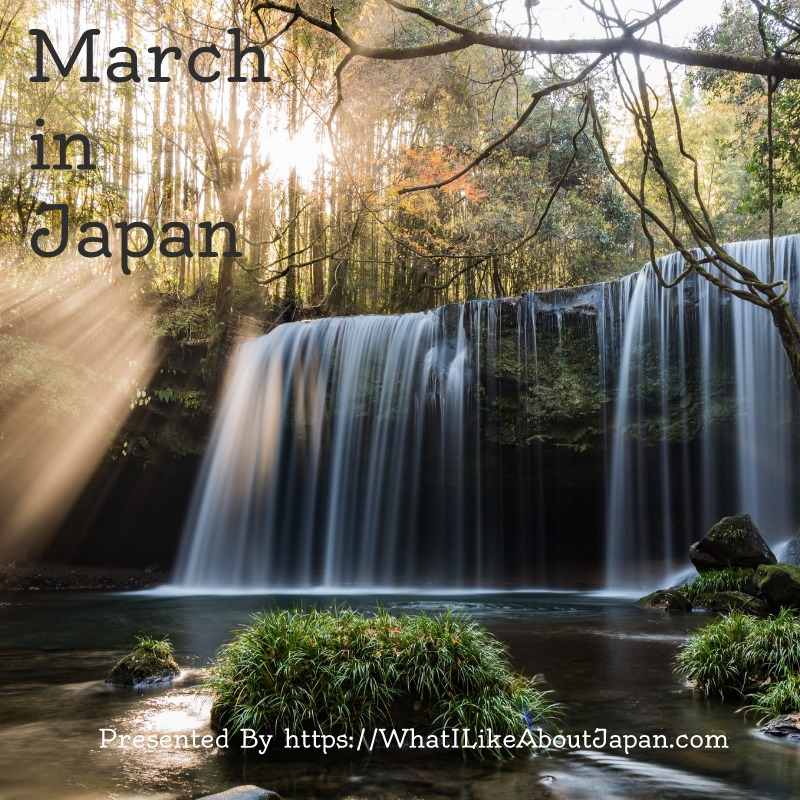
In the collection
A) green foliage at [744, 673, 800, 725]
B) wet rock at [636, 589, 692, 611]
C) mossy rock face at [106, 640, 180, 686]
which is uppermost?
green foliage at [744, 673, 800, 725]

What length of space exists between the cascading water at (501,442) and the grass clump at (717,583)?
347 centimetres

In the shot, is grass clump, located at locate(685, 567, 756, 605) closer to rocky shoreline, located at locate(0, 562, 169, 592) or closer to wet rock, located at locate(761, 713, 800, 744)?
wet rock, located at locate(761, 713, 800, 744)

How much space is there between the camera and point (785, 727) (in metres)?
5.13

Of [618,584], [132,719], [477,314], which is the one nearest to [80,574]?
[477,314]

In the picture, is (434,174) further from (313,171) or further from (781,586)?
(781,586)

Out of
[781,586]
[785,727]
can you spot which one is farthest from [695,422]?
[785,727]

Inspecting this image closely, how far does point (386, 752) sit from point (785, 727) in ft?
8.76

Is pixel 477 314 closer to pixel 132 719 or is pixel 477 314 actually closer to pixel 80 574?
pixel 80 574

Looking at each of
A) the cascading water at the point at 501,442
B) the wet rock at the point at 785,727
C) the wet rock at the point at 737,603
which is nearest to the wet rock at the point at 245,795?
the wet rock at the point at 785,727

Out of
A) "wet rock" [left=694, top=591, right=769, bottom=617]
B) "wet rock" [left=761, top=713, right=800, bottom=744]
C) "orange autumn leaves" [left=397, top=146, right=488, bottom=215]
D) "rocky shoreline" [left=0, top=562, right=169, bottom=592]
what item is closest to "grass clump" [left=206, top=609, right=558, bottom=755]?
"wet rock" [left=761, top=713, right=800, bottom=744]

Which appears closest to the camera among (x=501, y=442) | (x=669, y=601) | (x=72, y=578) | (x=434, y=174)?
(x=669, y=601)

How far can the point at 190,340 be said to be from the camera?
18719 mm

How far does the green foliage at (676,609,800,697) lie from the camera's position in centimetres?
605

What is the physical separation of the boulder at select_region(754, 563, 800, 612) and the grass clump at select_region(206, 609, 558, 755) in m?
4.95
